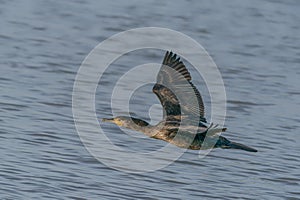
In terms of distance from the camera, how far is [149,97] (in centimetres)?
1406

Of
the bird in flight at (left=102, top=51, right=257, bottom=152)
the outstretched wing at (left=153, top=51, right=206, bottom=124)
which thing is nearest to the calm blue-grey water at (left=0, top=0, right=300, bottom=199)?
the bird in flight at (left=102, top=51, right=257, bottom=152)

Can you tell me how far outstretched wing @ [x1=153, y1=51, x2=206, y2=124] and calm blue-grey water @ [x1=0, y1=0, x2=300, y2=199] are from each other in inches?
54.3

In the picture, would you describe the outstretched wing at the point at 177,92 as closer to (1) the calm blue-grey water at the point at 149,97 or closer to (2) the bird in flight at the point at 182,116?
(2) the bird in flight at the point at 182,116

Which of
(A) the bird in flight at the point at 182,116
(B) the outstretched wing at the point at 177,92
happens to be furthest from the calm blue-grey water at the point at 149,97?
(B) the outstretched wing at the point at 177,92

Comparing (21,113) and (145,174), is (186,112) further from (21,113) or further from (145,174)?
(21,113)

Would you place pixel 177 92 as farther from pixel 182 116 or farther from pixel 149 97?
pixel 149 97

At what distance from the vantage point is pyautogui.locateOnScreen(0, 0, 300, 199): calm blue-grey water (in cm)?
1098

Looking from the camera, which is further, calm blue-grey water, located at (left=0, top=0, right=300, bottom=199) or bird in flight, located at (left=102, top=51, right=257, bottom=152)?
calm blue-grey water, located at (left=0, top=0, right=300, bottom=199)

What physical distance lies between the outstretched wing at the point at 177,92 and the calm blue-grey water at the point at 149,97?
4.52 ft

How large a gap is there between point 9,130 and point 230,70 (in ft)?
15.1

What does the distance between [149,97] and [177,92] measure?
15.1ft

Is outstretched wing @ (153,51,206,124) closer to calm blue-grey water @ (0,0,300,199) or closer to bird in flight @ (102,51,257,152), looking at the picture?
bird in flight @ (102,51,257,152)

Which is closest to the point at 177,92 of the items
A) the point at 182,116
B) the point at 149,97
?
the point at 182,116

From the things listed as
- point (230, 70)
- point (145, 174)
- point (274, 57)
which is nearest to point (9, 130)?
point (145, 174)
